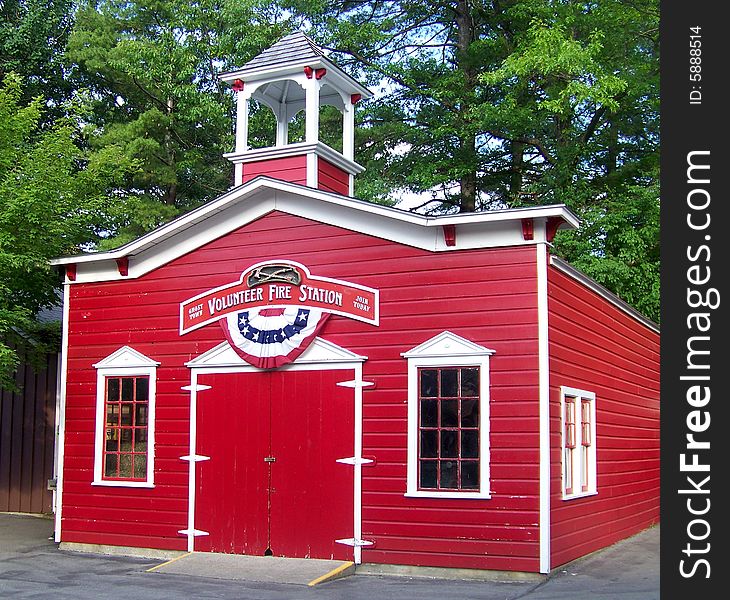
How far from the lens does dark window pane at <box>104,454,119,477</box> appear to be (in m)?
13.5

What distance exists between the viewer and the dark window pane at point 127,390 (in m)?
13.5

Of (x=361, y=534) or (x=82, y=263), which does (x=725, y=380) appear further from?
(x=82, y=263)

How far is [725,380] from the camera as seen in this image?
7773 mm

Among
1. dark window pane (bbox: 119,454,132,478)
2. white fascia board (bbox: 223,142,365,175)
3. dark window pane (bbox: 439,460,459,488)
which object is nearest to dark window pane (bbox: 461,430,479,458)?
dark window pane (bbox: 439,460,459,488)

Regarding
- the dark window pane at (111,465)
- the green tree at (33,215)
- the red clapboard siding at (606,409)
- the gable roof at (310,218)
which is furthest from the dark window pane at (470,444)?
the green tree at (33,215)

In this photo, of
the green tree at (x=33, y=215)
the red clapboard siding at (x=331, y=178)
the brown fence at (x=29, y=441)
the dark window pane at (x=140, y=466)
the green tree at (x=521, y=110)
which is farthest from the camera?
Result: the green tree at (x=521, y=110)

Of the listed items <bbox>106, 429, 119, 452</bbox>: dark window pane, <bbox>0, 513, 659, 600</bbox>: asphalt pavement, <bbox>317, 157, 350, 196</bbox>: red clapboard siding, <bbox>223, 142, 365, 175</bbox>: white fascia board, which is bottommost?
<bbox>0, 513, 659, 600</bbox>: asphalt pavement

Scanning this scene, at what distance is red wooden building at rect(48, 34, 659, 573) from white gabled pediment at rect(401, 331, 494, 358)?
0.9 inches

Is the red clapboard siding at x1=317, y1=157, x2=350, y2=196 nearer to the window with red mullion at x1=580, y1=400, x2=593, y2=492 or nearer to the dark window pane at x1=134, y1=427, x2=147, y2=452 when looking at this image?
the dark window pane at x1=134, y1=427, x2=147, y2=452

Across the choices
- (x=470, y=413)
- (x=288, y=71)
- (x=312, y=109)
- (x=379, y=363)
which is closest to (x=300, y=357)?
(x=379, y=363)

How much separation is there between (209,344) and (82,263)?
2553 millimetres

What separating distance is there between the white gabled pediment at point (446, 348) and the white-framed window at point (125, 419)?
3.85 m

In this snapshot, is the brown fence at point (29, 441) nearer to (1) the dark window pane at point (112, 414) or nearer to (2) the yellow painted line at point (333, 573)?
(1) the dark window pane at point (112, 414)

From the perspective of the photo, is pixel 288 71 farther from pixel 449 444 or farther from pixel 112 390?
pixel 449 444
